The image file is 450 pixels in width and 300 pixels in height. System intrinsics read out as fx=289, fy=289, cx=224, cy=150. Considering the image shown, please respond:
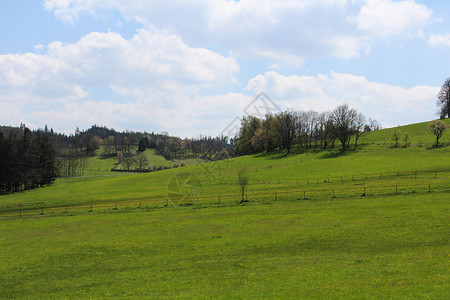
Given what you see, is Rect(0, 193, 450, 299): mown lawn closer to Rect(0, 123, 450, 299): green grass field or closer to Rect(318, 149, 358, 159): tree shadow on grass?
Rect(0, 123, 450, 299): green grass field

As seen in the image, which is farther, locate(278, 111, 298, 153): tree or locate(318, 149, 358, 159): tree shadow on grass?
locate(278, 111, 298, 153): tree

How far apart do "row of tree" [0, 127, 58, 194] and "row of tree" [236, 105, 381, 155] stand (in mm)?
80812

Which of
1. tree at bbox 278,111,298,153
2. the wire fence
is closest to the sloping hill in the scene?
the wire fence

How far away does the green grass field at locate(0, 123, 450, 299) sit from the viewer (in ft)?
53.9

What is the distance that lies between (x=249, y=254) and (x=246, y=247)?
168 cm

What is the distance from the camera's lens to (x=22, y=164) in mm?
96188

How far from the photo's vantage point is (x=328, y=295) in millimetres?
14539

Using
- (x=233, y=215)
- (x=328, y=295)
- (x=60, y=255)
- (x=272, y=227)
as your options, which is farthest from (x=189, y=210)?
(x=328, y=295)

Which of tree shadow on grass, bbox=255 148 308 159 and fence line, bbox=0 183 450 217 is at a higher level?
tree shadow on grass, bbox=255 148 308 159

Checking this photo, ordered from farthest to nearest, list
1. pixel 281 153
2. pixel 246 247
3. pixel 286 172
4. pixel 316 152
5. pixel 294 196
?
1. pixel 281 153
2. pixel 316 152
3. pixel 286 172
4. pixel 294 196
5. pixel 246 247

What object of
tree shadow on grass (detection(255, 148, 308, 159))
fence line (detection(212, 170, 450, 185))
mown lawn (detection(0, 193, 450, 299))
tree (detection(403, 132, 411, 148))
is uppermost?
tree (detection(403, 132, 411, 148))

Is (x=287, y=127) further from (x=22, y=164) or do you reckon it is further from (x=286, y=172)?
(x=22, y=164)

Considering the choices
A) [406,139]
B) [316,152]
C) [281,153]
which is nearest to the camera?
[406,139]

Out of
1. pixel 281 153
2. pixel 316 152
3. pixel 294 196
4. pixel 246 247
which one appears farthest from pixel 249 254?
pixel 281 153
